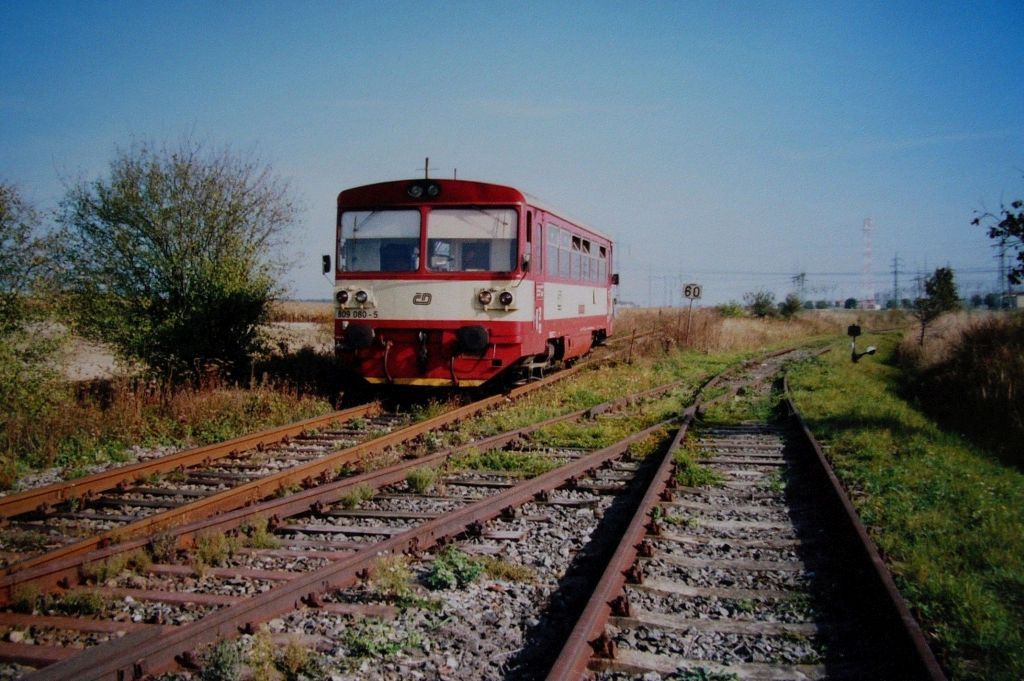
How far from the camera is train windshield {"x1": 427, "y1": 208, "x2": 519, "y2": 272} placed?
11070 millimetres

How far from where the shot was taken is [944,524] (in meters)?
5.64

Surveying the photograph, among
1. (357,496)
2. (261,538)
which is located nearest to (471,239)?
(357,496)

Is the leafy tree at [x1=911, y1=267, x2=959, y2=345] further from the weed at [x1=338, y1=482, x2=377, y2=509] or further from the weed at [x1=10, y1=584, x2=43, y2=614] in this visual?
the weed at [x1=10, y1=584, x2=43, y2=614]

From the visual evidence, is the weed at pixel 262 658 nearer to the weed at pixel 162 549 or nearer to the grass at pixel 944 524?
the weed at pixel 162 549

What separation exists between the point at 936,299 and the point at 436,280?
29315mm

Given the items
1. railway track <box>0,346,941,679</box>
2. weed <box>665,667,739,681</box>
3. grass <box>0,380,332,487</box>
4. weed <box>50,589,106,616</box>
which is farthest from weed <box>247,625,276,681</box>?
grass <box>0,380,332,487</box>

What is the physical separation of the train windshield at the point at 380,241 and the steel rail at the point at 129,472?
9.16 ft

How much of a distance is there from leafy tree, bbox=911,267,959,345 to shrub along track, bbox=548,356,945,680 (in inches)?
1106

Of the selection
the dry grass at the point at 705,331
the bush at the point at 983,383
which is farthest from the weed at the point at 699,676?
the dry grass at the point at 705,331

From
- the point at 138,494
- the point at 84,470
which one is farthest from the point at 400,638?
the point at 84,470

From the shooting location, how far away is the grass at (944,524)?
12.2 feet

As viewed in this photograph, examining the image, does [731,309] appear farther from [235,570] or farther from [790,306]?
Answer: [235,570]

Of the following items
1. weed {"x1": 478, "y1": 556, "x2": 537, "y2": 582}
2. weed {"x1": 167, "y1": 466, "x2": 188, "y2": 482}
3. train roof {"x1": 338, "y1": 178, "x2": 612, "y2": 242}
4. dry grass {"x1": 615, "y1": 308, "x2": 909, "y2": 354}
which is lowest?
weed {"x1": 478, "y1": 556, "x2": 537, "y2": 582}

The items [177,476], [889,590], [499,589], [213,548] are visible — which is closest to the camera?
[889,590]
